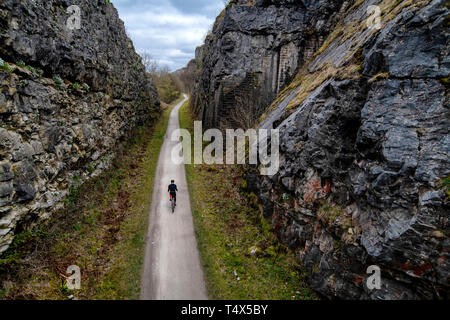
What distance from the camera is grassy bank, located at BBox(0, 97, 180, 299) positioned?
895 cm

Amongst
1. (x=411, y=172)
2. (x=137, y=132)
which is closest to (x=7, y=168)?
(x=411, y=172)

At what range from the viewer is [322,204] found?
33.9 feet

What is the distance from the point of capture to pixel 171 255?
11.6 m

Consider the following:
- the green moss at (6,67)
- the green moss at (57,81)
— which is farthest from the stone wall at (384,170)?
the green moss at (57,81)

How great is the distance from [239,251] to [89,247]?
765 centimetres

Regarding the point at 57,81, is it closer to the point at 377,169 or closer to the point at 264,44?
the point at 377,169

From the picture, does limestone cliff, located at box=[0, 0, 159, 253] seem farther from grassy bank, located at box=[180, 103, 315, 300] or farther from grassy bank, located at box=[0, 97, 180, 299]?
grassy bank, located at box=[180, 103, 315, 300]

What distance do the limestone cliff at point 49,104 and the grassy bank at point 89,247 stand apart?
83 cm

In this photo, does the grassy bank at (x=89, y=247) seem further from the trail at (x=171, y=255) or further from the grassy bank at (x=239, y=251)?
the grassy bank at (x=239, y=251)

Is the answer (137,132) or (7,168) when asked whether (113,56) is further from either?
(7,168)

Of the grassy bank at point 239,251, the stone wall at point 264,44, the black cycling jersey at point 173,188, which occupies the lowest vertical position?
the grassy bank at point 239,251

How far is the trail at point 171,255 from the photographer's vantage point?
31.7 ft

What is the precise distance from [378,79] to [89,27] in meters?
19.0

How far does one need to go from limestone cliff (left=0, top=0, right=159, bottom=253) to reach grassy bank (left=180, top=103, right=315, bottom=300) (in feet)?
25.8
